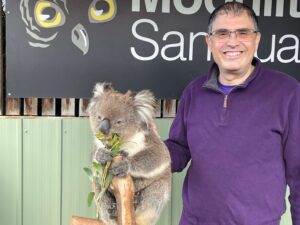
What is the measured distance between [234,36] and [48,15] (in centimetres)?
128

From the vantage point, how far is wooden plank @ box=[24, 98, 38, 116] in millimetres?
2635

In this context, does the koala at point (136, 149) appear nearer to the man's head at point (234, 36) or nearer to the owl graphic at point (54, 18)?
the man's head at point (234, 36)

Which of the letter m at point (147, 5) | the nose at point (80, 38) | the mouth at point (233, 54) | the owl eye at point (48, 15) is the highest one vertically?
the letter m at point (147, 5)

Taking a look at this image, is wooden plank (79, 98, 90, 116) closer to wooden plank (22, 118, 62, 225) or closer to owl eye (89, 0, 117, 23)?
wooden plank (22, 118, 62, 225)

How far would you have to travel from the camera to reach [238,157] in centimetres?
179

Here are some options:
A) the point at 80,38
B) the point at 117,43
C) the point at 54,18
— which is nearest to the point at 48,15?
the point at 54,18

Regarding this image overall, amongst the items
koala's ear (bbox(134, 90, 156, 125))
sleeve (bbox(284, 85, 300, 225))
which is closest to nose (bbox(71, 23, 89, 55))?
koala's ear (bbox(134, 90, 156, 125))

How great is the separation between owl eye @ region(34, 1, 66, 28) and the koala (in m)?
1.06

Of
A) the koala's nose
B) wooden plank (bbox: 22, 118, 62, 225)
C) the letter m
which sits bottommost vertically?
wooden plank (bbox: 22, 118, 62, 225)

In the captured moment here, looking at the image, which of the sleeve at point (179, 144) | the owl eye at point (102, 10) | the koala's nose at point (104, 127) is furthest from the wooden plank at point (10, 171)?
the koala's nose at point (104, 127)

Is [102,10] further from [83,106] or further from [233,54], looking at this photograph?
[233,54]

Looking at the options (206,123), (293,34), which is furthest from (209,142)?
(293,34)

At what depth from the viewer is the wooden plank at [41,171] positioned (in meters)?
2.66

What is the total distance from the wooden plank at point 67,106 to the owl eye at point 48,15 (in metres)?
0.49
